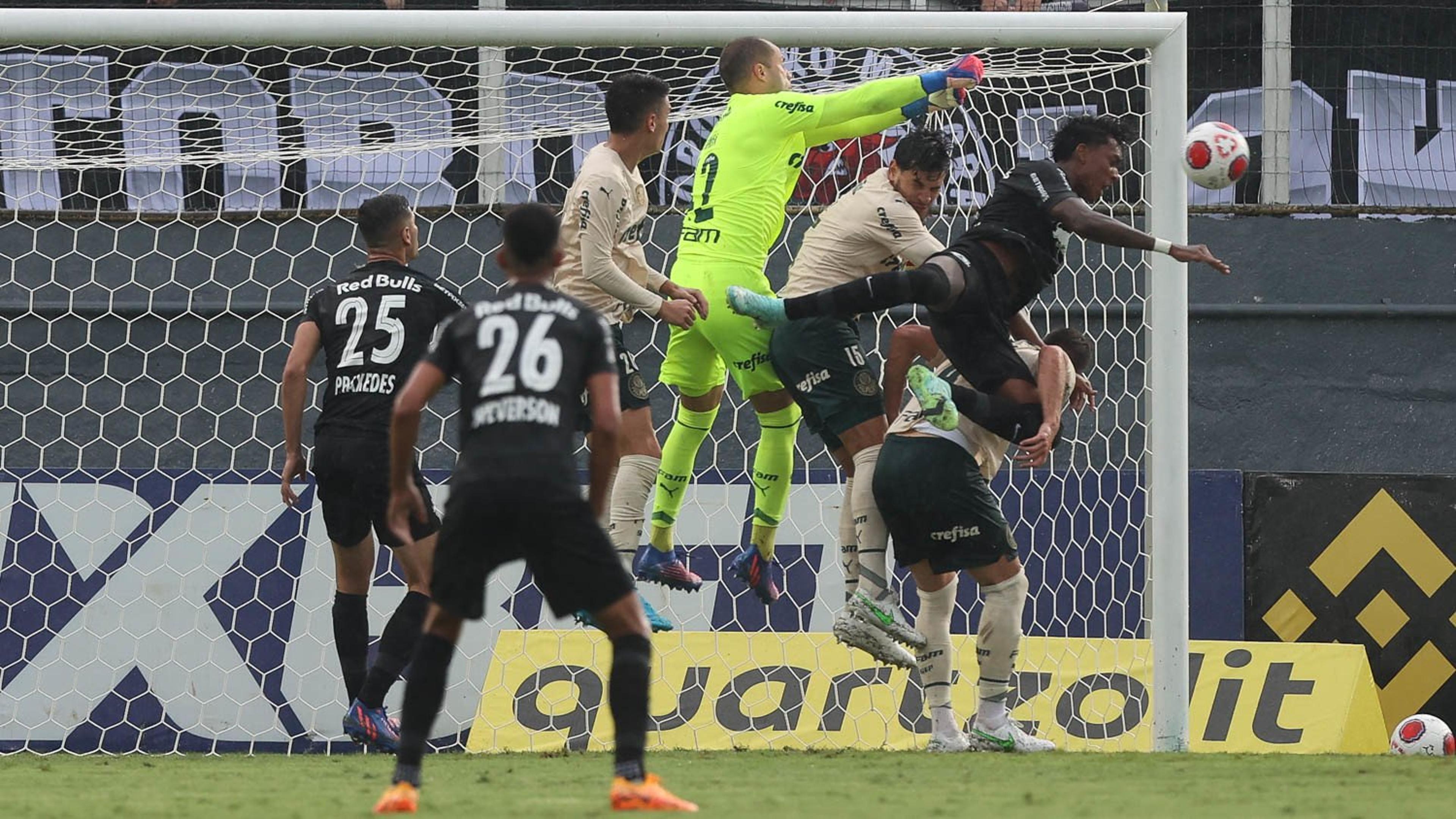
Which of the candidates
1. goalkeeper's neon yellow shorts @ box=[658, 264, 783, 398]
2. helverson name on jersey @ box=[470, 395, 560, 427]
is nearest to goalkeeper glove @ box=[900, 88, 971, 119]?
goalkeeper's neon yellow shorts @ box=[658, 264, 783, 398]

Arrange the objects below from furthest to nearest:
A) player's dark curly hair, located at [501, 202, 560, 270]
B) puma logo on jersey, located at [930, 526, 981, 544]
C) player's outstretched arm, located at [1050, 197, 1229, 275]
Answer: puma logo on jersey, located at [930, 526, 981, 544]
player's outstretched arm, located at [1050, 197, 1229, 275]
player's dark curly hair, located at [501, 202, 560, 270]

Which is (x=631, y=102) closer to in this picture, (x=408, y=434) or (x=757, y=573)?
(x=757, y=573)

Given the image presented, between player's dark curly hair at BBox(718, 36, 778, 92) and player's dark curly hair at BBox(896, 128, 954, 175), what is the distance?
2.41 feet

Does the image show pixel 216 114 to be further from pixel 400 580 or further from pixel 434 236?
pixel 400 580

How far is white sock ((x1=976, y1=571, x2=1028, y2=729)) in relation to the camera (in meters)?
6.89

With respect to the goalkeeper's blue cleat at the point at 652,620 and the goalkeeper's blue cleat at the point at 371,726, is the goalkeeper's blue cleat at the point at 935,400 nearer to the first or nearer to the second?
the goalkeeper's blue cleat at the point at 652,620

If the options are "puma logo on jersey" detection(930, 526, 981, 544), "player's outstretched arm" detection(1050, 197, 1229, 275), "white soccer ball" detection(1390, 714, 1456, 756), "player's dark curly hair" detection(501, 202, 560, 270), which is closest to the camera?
"player's dark curly hair" detection(501, 202, 560, 270)

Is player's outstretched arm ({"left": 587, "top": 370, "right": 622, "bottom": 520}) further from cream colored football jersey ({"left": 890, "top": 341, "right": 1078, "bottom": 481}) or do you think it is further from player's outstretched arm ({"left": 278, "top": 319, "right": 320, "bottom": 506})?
player's outstretched arm ({"left": 278, "top": 319, "right": 320, "bottom": 506})

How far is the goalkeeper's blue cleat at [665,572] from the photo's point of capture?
741 centimetres

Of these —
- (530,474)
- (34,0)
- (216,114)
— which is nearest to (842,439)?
(530,474)

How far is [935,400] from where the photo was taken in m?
6.41

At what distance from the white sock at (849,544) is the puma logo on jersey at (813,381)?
436mm

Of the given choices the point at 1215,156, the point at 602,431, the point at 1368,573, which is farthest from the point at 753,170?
the point at 1368,573

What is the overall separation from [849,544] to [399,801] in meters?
3.34
